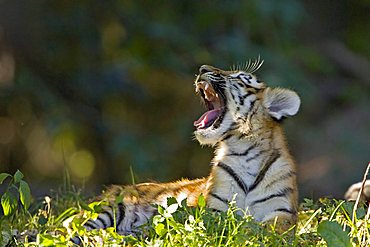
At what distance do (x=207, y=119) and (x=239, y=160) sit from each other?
283 millimetres

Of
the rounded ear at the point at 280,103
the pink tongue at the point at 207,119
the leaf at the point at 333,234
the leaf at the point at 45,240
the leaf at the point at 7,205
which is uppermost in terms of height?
the rounded ear at the point at 280,103

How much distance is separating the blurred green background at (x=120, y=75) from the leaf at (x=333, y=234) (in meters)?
5.32

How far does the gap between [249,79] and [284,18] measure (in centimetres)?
437

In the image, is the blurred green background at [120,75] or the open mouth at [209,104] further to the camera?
the blurred green background at [120,75]

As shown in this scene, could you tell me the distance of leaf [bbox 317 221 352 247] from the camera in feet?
13.4

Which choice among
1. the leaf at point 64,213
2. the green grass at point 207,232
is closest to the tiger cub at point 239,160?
the leaf at point 64,213

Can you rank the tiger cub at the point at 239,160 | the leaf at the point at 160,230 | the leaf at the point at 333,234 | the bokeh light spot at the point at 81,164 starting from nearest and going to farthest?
the leaf at the point at 333,234
the leaf at the point at 160,230
the tiger cub at the point at 239,160
the bokeh light spot at the point at 81,164

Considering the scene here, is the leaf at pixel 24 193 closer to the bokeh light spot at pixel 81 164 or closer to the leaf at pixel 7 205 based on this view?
the leaf at pixel 7 205

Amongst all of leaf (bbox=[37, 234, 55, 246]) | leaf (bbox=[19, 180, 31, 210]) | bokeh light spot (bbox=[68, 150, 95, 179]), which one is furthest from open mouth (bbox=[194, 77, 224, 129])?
bokeh light spot (bbox=[68, 150, 95, 179])

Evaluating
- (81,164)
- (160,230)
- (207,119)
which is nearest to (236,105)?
(207,119)

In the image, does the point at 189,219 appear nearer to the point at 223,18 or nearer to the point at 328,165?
the point at 223,18

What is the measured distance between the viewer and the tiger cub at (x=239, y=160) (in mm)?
5137

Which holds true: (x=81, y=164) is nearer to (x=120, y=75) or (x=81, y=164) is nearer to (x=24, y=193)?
(x=120, y=75)

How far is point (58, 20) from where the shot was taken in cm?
1002
